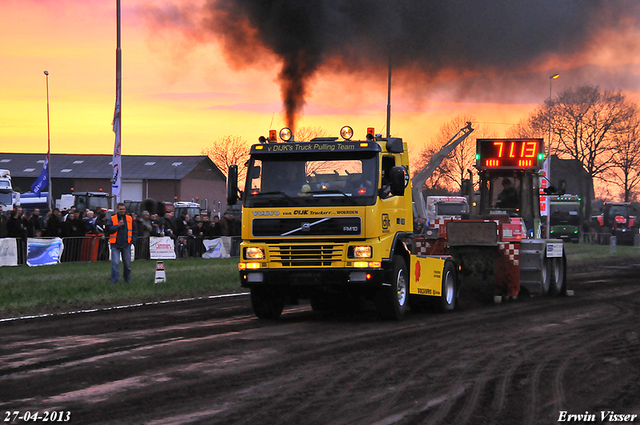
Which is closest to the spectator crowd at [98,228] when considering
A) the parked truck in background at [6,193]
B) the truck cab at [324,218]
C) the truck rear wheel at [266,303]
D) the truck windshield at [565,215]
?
the truck rear wheel at [266,303]

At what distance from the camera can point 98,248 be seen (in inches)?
1018

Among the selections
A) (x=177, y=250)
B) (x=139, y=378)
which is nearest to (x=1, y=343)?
(x=139, y=378)

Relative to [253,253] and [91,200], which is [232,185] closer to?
[253,253]

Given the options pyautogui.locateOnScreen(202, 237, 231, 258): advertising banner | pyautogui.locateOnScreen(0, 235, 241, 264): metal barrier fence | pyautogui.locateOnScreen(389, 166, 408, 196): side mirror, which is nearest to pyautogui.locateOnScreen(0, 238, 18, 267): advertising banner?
pyautogui.locateOnScreen(0, 235, 241, 264): metal barrier fence

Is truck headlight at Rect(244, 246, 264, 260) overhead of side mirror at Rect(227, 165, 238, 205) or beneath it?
beneath

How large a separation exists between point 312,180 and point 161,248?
54.4 feet

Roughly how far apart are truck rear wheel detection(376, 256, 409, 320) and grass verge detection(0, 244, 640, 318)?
5596mm

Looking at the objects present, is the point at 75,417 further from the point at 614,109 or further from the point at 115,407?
the point at 614,109

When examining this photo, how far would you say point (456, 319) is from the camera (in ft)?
43.6

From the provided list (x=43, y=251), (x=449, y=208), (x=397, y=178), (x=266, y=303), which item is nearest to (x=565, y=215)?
(x=449, y=208)

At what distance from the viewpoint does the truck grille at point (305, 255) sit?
12258mm

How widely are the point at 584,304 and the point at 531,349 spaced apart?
628 centimetres

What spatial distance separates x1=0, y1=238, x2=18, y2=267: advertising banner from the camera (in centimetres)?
2281

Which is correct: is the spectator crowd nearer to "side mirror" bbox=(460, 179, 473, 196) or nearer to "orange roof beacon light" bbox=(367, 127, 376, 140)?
"side mirror" bbox=(460, 179, 473, 196)
